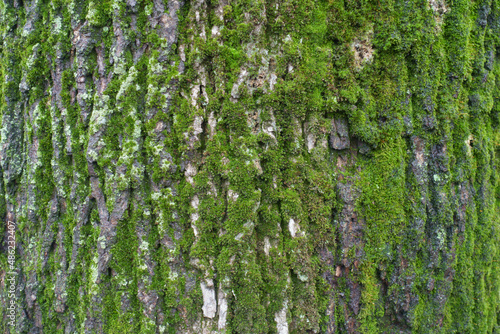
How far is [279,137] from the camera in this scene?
1737 millimetres

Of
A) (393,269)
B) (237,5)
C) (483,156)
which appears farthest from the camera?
(483,156)

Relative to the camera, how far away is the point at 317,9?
181 cm

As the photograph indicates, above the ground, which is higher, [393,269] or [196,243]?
[196,243]

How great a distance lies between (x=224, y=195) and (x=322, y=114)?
31.4 inches

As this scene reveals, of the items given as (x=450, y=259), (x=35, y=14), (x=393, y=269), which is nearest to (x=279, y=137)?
(x=393, y=269)

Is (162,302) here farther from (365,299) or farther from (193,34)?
(193,34)

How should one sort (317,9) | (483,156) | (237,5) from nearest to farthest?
(237,5)
(317,9)
(483,156)

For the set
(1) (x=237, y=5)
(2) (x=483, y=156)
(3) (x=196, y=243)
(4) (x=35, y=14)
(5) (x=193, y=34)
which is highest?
(4) (x=35, y=14)

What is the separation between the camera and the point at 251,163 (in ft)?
5.46

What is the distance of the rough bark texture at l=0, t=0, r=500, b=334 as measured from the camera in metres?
1.69

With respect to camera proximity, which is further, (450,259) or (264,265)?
(450,259)

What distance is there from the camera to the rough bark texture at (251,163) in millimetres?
1692

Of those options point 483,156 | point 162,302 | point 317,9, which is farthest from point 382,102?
point 162,302

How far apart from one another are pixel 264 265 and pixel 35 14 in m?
2.34
